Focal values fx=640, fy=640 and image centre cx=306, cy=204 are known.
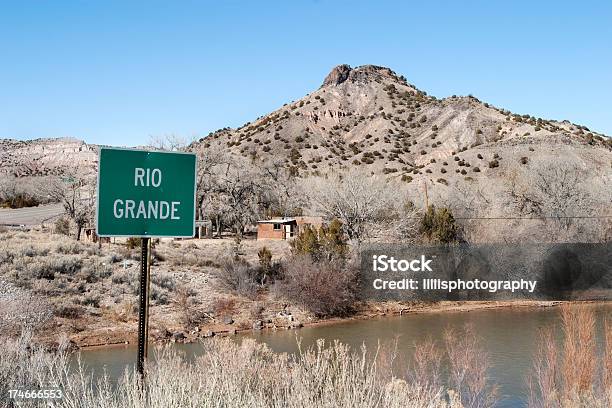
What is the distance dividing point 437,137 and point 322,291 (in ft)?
155

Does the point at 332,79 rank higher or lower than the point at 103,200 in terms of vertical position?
higher

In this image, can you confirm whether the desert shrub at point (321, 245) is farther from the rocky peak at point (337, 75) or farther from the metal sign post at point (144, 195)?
the rocky peak at point (337, 75)

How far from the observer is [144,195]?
4180 millimetres

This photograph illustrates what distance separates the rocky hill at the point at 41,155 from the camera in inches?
2966

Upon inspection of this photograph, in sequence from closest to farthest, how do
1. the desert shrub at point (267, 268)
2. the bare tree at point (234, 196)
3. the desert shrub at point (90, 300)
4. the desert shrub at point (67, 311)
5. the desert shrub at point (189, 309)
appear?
the desert shrub at point (67, 311) < the desert shrub at point (90, 300) < the desert shrub at point (189, 309) < the desert shrub at point (267, 268) < the bare tree at point (234, 196)

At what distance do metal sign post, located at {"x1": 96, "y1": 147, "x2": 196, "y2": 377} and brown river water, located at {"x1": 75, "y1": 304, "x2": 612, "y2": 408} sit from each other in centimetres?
1070

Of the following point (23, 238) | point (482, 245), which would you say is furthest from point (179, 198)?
point (482, 245)

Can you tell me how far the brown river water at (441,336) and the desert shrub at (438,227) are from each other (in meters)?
5.07

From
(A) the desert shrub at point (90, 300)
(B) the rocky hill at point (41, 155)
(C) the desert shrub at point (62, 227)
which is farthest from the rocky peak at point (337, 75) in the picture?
(A) the desert shrub at point (90, 300)

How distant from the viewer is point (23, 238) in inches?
1221

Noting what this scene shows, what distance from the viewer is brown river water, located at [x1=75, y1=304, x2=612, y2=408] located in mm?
16328

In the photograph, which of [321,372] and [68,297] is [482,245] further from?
[321,372]

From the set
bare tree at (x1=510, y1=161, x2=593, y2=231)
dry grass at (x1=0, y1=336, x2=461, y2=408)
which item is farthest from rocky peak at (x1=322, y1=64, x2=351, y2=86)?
dry grass at (x1=0, y1=336, x2=461, y2=408)

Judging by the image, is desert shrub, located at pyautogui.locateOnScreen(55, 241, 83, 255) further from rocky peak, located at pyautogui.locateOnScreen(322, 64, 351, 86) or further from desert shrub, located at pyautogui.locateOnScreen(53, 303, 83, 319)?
rocky peak, located at pyautogui.locateOnScreen(322, 64, 351, 86)
